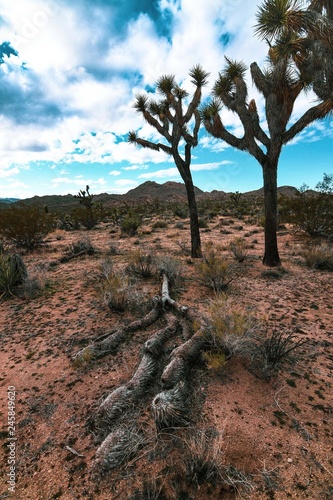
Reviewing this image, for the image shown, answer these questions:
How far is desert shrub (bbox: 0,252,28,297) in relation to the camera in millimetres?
6289

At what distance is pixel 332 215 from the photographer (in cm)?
1049

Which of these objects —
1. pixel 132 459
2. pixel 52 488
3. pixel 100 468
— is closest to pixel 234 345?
pixel 132 459

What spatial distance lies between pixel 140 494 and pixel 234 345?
5.98 feet

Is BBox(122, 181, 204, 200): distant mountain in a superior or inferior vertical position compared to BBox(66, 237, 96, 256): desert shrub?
superior

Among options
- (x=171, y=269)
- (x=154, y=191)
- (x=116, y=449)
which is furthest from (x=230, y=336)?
(x=154, y=191)

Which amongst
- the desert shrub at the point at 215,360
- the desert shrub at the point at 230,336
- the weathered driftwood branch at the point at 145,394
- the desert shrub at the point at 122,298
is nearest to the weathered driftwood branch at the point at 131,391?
the weathered driftwood branch at the point at 145,394

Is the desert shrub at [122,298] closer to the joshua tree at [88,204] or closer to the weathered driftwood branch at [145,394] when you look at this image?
the weathered driftwood branch at [145,394]

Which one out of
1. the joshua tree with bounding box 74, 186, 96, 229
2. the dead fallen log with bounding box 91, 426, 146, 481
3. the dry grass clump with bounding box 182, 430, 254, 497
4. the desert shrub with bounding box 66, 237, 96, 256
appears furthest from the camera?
the joshua tree with bounding box 74, 186, 96, 229

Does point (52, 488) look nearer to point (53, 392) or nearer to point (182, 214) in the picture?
point (53, 392)

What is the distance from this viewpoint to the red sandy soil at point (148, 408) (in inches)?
80.3

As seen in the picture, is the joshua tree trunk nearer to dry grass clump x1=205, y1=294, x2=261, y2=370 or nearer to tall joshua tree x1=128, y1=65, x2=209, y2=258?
tall joshua tree x1=128, y1=65, x2=209, y2=258

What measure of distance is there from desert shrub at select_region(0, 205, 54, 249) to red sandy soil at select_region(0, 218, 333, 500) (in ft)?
21.2

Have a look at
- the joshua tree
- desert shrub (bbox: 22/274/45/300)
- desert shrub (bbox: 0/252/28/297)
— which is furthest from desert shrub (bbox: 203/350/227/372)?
the joshua tree

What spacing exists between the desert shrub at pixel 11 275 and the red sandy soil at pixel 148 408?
853 mm
